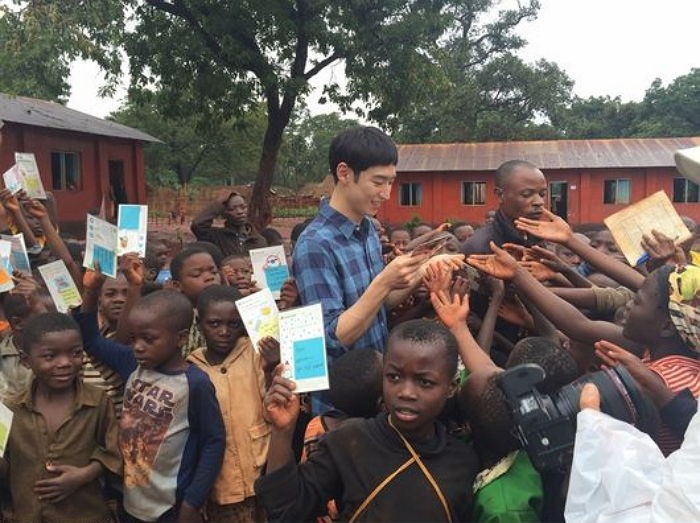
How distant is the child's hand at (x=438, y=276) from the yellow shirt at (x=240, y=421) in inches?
30.7

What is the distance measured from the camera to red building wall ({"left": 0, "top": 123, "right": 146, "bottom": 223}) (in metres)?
15.5

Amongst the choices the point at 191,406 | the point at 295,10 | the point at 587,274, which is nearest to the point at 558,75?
the point at 295,10

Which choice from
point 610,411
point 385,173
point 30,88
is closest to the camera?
point 610,411

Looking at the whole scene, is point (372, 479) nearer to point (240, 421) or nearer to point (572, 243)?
point (240, 421)

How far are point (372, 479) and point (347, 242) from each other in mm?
893

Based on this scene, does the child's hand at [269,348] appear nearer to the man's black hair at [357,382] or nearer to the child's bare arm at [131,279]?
the man's black hair at [357,382]

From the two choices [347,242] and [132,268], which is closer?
[347,242]

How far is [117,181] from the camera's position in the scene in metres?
20.1

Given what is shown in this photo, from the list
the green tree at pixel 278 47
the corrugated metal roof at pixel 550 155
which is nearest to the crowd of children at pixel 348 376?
the green tree at pixel 278 47

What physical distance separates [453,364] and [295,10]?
1177 centimetres

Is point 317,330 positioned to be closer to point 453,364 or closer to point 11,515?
point 453,364

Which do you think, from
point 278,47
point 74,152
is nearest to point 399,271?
point 278,47

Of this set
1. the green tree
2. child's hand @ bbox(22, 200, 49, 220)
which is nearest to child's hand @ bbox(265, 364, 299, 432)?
child's hand @ bbox(22, 200, 49, 220)

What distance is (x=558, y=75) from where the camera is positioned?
3080 cm
